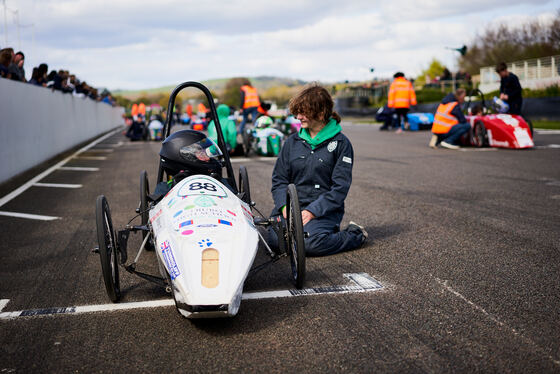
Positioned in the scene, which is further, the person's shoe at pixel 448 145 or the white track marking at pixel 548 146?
the person's shoe at pixel 448 145

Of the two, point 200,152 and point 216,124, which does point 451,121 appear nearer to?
point 216,124

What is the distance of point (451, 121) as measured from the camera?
48.8 ft

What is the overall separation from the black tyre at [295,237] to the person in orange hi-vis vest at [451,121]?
10703mm

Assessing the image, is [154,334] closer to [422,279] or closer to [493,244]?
[422,279]

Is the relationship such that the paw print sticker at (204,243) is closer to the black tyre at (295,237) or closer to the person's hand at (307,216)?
the black tyre at (295,237)

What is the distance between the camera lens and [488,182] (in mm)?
9328

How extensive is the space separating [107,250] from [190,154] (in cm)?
138

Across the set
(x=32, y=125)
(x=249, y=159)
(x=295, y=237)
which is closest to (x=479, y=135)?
(x=249, y=159)

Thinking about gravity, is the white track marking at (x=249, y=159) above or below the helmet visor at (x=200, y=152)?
below

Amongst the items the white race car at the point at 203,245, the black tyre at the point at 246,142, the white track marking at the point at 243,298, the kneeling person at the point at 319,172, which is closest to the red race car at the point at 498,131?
the black tyre at the point at 246,142

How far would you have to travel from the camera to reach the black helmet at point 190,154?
521 centimetres

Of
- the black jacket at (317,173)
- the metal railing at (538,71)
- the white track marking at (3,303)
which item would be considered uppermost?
the metal railing at (538,71)

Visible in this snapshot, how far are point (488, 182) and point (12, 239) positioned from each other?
6386 mm

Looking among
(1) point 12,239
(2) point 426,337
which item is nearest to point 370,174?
(1) point 12,239
